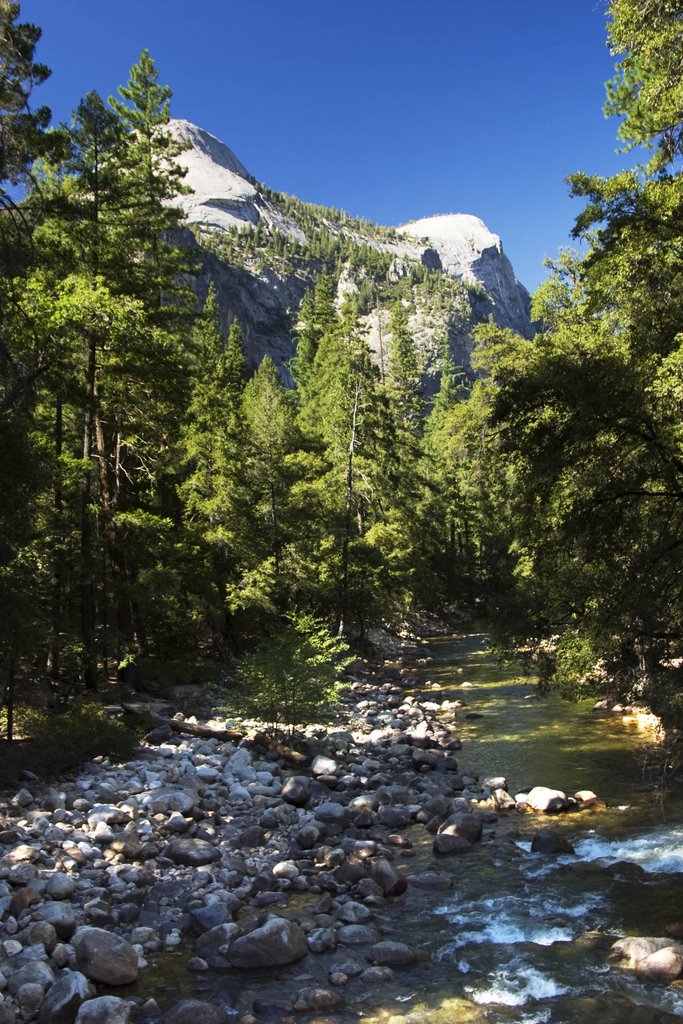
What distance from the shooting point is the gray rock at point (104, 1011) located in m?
5.70

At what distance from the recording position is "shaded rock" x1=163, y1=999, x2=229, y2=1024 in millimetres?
5898

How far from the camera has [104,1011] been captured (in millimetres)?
5758

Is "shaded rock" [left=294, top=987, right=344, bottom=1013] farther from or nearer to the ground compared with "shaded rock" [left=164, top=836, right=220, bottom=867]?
nearer to the ground

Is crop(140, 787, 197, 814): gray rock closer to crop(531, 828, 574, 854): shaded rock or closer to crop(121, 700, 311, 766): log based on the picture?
crop(121, 700, 311, 766): log

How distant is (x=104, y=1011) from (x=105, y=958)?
0.81 meters

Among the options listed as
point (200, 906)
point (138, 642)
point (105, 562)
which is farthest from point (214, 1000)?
point (138, 642)

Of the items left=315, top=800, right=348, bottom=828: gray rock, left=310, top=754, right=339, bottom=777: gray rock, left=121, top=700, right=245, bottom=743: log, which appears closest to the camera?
left=315, top=800, right=348, bottom=828: gray rock

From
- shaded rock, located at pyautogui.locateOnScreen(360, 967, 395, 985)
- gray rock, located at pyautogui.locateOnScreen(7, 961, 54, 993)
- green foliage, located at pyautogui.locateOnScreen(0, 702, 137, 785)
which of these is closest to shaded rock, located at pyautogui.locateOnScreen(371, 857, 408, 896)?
shaded rock, located at pyautogui.locateOnScreen(360, 967, 395, 985)

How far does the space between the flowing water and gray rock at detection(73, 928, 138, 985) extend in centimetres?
69

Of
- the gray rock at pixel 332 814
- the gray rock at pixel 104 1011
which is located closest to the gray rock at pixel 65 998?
the gray rock at pixel 104 1011

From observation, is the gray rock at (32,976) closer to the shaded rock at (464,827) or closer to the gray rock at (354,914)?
the gray rock at (354,914)

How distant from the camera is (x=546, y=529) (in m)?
11.0

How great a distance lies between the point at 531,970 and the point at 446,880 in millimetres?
2172

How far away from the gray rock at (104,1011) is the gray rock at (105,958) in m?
0.59
